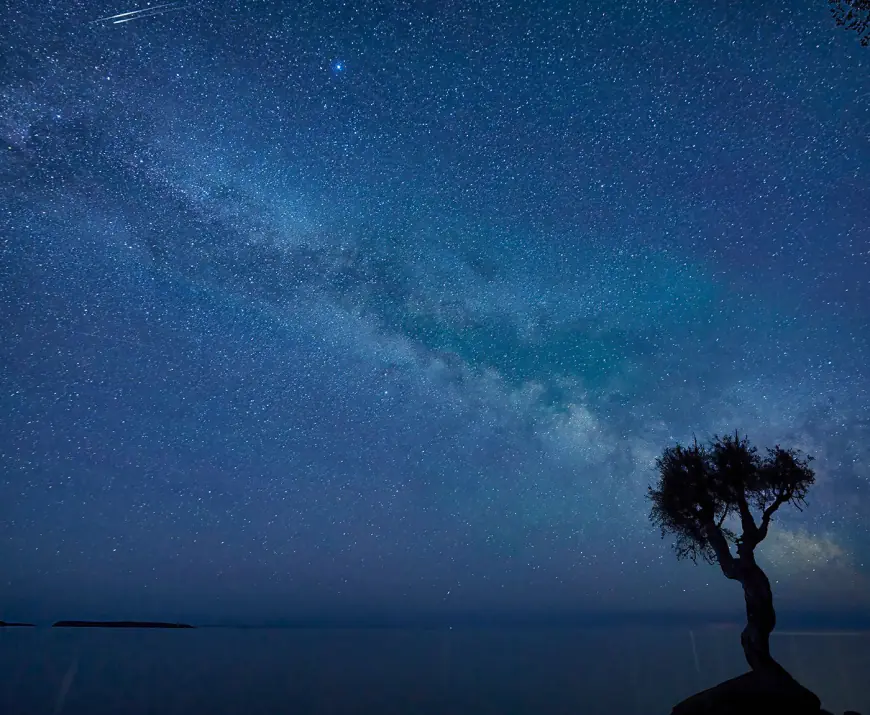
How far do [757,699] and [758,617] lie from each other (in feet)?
10.5

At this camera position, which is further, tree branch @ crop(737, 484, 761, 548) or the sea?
the sea

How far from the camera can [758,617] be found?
19859 millimetres

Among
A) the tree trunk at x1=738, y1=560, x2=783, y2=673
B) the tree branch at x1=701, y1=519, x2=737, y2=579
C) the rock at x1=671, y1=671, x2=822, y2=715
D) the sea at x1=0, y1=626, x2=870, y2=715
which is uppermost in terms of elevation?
the tree branch at x1=701, y1=519, x2=737, y2=579

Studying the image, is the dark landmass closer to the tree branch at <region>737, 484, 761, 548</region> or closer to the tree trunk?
the tree trunk

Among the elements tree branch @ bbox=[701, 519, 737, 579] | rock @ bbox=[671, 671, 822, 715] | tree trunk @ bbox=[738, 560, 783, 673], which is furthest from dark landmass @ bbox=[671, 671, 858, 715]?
tree branch @ bbox=[701, 519, 737, 579]

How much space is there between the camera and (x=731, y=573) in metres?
21.1

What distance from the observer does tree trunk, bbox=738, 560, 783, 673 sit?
64.3 ft

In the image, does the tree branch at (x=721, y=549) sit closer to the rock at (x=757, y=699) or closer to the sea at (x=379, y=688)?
the rock at (x=757, y=699)

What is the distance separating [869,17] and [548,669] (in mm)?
51057

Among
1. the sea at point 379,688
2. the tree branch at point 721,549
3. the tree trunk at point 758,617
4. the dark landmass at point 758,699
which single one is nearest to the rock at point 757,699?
the dark landmass at point 758,699

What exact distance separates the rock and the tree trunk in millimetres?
963

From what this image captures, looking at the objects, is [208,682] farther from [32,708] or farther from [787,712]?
[787,712]

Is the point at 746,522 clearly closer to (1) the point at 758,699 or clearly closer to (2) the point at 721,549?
(2) the point at 721,549

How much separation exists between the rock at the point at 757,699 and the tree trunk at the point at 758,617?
0.96 metres
